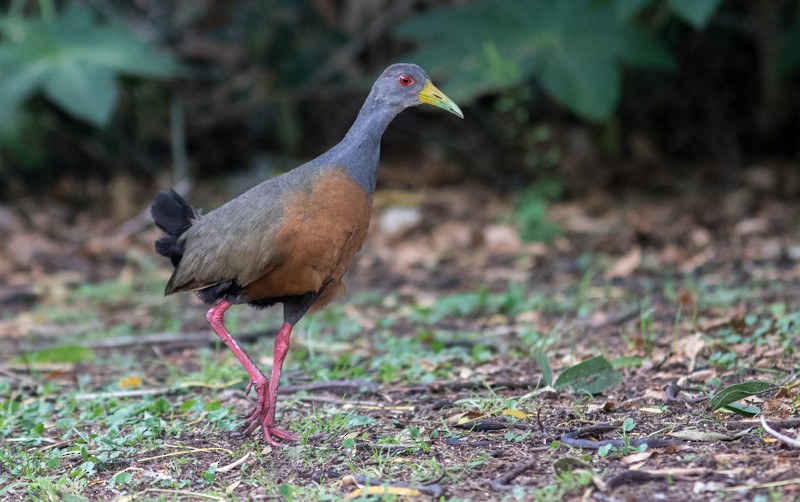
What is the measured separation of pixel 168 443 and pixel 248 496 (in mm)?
648

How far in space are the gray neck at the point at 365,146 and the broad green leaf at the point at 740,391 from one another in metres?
1.40

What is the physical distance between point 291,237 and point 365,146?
0.47 m

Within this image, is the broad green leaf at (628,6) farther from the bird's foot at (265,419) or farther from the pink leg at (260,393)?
the bird's foot at (265,419)

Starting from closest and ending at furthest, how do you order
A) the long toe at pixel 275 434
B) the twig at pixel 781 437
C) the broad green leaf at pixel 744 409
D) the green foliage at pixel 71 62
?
the twig at pixel 781 437, the broad green leaf at pixel 744 409, the long toe at pixel 275 434, the green foliage at pixel 71 62

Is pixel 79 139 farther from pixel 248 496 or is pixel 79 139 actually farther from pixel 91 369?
pixel 248 496

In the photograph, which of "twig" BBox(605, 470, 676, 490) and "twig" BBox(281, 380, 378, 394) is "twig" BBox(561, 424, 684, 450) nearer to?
"twig" BBox(605, 470, 676, 490)

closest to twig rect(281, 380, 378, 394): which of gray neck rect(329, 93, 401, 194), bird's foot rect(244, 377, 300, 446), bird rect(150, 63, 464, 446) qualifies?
bird rect(150, 63, 464, 446)

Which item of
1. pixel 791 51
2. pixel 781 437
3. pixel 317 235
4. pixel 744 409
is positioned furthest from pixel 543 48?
pixel 781 437

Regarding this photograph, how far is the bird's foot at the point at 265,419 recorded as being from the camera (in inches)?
142

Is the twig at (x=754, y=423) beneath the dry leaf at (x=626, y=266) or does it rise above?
beneath

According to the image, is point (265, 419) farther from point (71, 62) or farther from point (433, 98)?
point (71, 62)

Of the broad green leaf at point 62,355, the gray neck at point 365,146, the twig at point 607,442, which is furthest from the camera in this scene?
the broad green leaf at point 62,355

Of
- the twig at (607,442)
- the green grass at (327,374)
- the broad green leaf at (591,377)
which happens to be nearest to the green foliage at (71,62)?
the green grass at (327,374)

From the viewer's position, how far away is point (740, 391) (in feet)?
11.3
